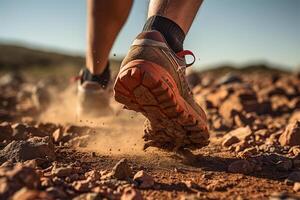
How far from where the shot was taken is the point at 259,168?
6.82ft

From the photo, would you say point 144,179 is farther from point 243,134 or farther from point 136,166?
point 243,134

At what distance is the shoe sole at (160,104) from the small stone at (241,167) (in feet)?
0.68

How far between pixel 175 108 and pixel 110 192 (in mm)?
515

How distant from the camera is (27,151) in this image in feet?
6.83

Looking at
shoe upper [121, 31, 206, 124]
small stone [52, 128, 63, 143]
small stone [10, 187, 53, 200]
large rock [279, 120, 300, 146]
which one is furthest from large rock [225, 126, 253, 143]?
small stone [10, 187, 53, 200]

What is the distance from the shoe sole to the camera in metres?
1.88

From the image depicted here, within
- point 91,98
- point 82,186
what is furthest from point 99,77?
point 82,186

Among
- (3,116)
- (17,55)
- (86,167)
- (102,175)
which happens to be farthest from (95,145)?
(17,55)

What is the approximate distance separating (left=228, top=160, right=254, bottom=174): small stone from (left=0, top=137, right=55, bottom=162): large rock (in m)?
0.82

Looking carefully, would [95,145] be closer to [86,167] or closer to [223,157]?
[86,167]

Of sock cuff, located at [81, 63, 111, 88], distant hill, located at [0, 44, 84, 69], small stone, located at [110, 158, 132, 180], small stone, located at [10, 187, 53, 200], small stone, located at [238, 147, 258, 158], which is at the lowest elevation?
small stone, located at [10, 187, 53, 200]

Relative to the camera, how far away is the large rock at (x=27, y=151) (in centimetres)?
207

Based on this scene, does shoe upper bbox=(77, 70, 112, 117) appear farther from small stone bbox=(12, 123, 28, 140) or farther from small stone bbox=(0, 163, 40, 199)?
small stone bbox=(0, 163, 40, 199)

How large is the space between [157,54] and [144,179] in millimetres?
540
